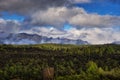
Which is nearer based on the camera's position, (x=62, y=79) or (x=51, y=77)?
(x=51, y=77)

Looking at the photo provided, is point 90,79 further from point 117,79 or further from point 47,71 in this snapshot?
point 47,71

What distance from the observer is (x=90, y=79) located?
135375mm

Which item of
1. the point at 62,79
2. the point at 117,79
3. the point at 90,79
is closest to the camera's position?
the point at 117,79

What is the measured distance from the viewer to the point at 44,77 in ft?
144

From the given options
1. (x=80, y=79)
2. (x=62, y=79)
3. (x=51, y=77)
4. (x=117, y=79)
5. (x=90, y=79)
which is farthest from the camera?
(x=62, y=79)

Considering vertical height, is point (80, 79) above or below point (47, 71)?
below

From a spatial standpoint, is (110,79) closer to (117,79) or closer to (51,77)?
(117,79)

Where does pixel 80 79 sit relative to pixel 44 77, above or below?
below

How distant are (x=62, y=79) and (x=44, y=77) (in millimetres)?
147099

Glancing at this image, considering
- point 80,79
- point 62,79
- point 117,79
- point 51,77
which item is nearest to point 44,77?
point 51,77

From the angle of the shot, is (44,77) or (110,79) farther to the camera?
(110,79)

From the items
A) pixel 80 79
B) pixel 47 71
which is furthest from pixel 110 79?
pixel 80 79

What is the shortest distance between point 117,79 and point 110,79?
4734 millimetres

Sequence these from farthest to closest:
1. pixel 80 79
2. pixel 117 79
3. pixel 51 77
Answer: pixel 80 79
pixel 117 79
pixel 51 77
